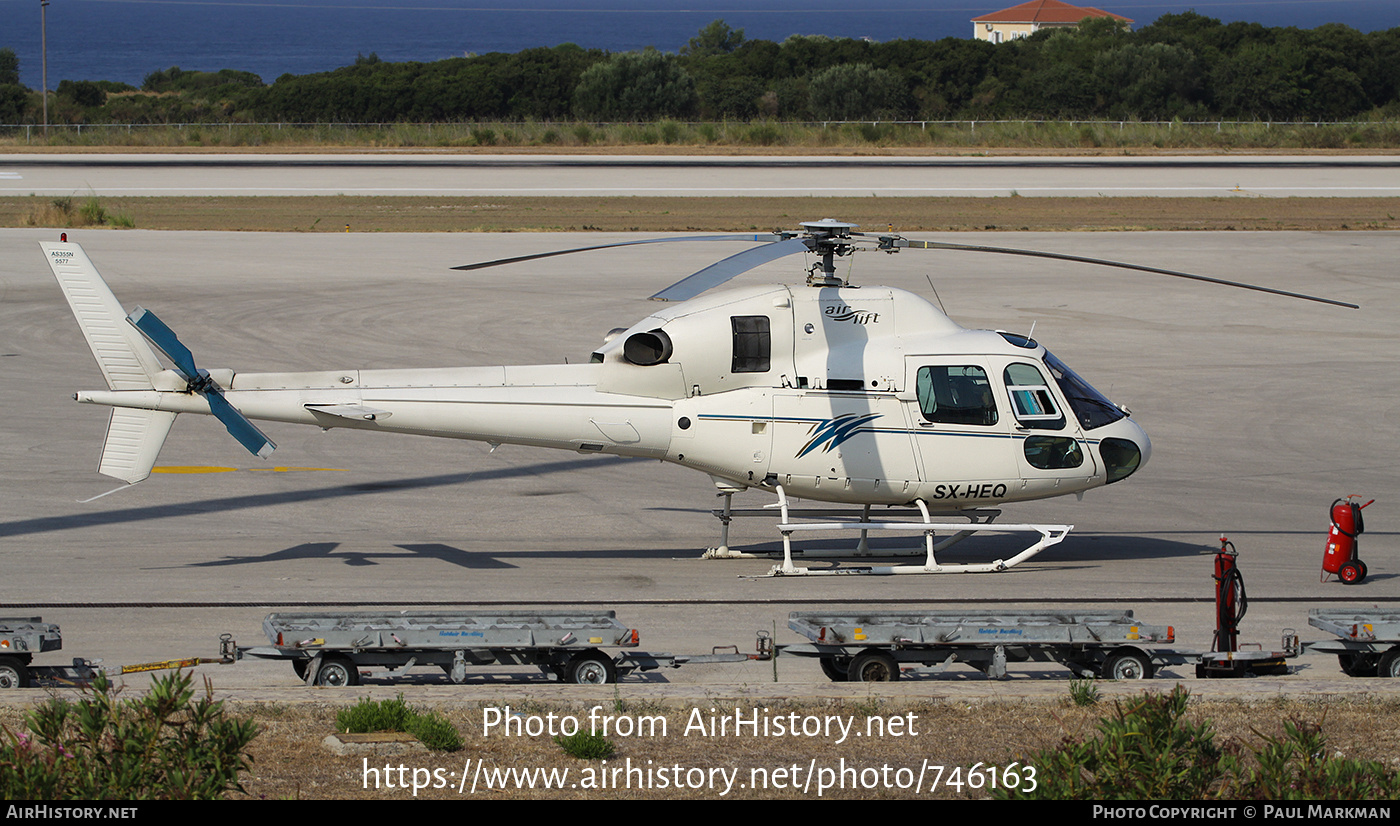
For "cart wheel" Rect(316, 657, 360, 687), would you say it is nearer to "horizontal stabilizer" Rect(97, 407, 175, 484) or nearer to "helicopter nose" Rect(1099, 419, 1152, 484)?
"horizontal stabilizer" Rect(97, 407, 175, 484)

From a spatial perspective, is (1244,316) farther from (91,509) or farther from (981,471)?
(91,509)

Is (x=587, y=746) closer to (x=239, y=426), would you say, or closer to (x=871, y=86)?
(x=239, y=426)

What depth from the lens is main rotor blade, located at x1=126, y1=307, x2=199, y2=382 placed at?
43.1 ft

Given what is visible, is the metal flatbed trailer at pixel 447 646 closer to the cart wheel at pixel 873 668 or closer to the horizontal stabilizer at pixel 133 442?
the cart wheel at pixel 873 668

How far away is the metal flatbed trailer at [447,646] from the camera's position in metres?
10.2

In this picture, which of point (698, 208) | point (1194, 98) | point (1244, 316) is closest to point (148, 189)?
point (698, 208)

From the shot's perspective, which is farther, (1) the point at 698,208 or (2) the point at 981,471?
(1) the point at 698,208

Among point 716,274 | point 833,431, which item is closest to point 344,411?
point 716,274

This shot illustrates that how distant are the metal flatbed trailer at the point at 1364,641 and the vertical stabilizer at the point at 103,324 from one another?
11.4 m

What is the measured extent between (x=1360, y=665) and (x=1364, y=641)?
0.38 m

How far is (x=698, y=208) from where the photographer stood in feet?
158

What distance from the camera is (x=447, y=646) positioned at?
10242 millimetres

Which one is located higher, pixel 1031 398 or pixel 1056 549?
pixel 1031 398

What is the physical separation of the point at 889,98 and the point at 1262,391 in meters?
62.7
